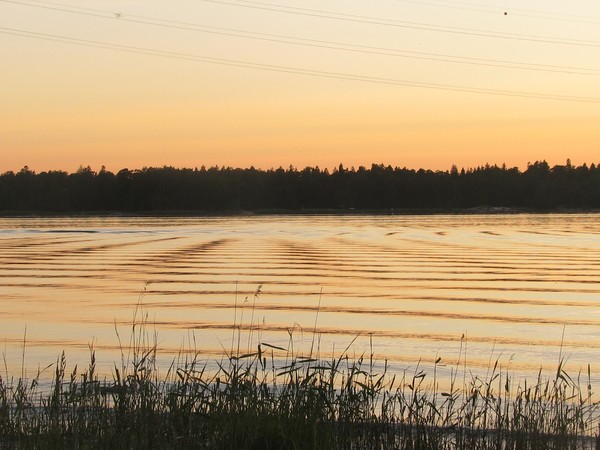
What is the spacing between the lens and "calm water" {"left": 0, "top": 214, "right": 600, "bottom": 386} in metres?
15.1

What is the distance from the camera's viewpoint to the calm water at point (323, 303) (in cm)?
1509

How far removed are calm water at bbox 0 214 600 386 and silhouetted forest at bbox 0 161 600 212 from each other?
136m

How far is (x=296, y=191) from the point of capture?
18788cm

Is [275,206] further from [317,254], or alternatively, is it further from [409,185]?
[317,254]

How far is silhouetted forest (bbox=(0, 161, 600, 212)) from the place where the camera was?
6821 inches

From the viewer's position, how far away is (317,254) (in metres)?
38.7

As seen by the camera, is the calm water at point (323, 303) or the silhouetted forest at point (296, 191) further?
the silhouetted forest at point (296, 191)

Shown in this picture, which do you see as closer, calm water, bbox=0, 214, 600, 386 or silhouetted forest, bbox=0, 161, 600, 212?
calm water, bbox=0, 214, 600, 386

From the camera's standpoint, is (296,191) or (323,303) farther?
(296,191)

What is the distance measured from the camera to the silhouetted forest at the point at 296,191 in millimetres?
173250

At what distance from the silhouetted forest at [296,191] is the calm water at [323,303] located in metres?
136

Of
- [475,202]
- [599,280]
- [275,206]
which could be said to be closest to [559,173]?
[475,202]

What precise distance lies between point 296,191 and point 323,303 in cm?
16704

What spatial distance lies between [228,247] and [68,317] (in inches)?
988
